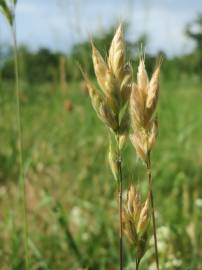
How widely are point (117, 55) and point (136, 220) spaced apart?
0.24 metres

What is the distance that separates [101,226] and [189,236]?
37cm

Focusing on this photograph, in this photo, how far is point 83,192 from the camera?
2.90 m

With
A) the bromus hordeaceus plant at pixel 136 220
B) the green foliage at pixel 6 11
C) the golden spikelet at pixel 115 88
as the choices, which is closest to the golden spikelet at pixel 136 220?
the bromus hordeaceus plant at pixel 136 220

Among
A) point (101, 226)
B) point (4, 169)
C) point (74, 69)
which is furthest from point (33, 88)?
point (101, 226)

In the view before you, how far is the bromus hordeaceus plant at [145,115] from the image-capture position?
2.68ft

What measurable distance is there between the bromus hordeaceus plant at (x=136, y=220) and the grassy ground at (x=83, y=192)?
0.65ft

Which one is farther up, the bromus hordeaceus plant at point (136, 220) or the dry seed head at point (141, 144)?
the dry seed head at point (141, 144)

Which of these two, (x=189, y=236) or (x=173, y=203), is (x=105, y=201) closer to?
(x=173, y=203)

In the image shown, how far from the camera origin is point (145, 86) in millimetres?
848

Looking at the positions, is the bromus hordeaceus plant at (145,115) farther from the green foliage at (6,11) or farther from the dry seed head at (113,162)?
the green foliage at (6,11)

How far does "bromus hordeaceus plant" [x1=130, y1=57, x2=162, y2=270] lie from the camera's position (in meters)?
→ 0.82

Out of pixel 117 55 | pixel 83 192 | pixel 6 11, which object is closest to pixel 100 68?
pixel 117 55

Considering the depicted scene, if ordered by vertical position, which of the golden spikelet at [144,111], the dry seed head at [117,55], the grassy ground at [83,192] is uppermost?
the dry seed head at [117,55]

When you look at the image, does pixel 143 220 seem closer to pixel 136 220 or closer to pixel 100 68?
pixel 136 220
